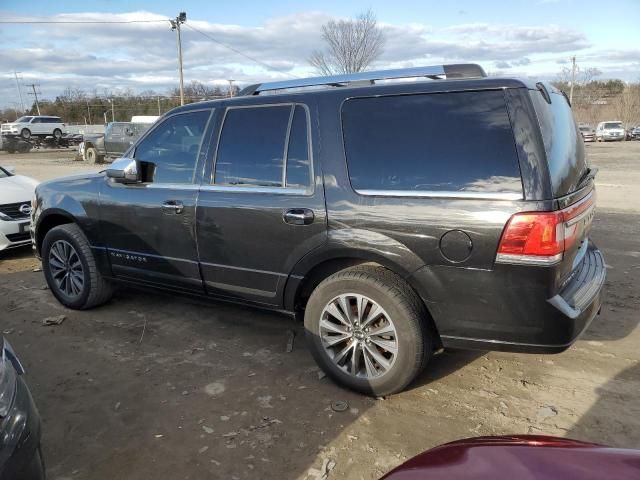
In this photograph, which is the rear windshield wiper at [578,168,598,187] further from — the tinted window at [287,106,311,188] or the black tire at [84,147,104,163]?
the black tire at [84,147,104,163]

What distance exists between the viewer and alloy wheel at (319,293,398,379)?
3.17 m

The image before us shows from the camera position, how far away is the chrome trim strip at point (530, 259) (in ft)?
8.73

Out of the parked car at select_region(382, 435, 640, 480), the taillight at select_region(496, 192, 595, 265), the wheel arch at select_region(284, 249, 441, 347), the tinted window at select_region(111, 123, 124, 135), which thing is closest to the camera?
the parked car at select_region(382, 435, 640, 480)

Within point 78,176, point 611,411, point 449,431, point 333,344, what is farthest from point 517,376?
point 78,176

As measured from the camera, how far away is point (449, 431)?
2.92m

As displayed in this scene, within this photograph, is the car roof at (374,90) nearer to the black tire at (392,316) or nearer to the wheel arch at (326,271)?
the wheel arch at (326,271)

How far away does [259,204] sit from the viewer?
3.51 m

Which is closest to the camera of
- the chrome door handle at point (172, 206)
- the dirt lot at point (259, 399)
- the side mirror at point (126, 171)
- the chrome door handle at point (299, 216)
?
the dirt lot at point (259, 399)

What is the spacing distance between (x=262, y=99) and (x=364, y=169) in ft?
3.32

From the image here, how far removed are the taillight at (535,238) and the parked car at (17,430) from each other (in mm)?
2313

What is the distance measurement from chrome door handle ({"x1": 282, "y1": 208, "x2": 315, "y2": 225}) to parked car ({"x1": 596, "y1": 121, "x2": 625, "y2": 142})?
47.1m

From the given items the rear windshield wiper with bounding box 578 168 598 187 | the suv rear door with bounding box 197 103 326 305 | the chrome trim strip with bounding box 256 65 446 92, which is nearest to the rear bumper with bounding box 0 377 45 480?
the suv rear door with bounding box 197 103 326 305

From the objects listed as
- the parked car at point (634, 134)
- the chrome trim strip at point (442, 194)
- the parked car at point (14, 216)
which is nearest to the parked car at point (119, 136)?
the parked car at point (14, 216)

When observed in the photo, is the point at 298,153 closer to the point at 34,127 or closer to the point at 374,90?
the point at 374,90
